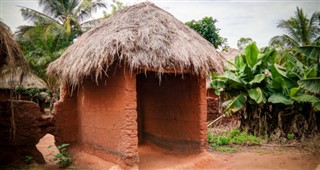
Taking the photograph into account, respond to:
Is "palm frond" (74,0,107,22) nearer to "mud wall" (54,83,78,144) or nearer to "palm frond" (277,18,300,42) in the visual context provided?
"palm frond" (277,18,300,42)

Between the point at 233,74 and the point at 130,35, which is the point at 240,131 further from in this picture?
the point at 130,35

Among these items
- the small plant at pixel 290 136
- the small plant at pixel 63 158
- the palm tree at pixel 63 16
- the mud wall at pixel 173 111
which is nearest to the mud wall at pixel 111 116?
the small plant at pixel 63 158

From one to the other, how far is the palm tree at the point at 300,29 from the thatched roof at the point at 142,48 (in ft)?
38.4

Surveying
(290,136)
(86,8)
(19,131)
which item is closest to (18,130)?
(19,131)

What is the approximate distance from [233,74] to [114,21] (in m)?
4.20

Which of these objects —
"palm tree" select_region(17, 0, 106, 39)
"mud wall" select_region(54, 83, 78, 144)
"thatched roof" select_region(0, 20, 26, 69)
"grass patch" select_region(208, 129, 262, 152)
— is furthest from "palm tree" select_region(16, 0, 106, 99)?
"grass patch" select_region(208, 129, 262, 152)

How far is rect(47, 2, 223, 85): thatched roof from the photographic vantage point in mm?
5875

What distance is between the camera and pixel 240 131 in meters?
9.84

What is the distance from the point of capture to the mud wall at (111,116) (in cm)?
591

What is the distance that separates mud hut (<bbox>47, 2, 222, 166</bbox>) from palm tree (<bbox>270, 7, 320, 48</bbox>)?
454 inches

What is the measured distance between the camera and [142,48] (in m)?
6.06

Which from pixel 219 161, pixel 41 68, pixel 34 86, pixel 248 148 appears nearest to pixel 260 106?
pixel 248 148

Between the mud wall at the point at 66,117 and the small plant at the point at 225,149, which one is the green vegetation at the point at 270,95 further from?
the mud wall at the point at 66,117

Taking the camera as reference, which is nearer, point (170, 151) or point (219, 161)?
point (219, 161)
